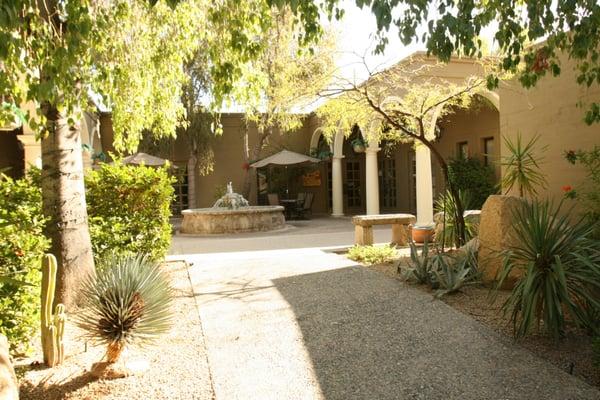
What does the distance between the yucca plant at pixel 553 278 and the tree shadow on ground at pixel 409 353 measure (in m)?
0.32

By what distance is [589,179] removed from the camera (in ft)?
22.1

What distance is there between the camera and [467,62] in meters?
11.3

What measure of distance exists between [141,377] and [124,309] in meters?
→ 0.50

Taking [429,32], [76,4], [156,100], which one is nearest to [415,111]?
[156,100]

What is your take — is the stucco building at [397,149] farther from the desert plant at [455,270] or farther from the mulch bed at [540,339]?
the mulch bed at [540,339]

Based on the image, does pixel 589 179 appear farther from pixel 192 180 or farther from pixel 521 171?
pixel 192 180

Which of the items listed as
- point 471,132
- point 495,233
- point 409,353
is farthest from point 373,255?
point 471,132

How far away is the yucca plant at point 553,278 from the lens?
12.1ft

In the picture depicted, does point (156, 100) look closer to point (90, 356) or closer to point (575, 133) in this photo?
point (90, 356)

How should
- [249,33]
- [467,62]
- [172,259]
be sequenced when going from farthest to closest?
[467,62], [172,259], [249,33]

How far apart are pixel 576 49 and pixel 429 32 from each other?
1.21 meters

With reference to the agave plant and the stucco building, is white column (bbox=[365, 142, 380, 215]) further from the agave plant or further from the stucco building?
the agave plant

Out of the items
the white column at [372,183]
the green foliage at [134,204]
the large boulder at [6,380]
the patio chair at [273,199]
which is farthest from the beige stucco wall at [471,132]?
the large boulder at [6,380]

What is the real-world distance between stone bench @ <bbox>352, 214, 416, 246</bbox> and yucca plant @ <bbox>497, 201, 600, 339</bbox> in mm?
4228
